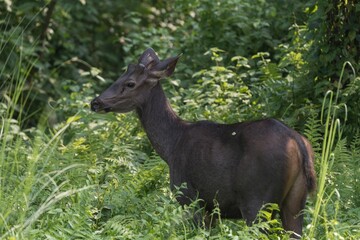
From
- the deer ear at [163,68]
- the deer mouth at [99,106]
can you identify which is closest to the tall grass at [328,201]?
the deer ear at [163,68]

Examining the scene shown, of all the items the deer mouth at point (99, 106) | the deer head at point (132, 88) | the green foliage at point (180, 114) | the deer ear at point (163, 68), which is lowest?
the green foliage at point (180, 114)

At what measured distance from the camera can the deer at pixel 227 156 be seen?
24.2ft

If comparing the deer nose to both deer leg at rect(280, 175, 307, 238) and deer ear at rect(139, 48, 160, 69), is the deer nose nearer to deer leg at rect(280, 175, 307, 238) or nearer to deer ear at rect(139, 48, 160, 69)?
deer ear at rect(139, 48, 160, 69)

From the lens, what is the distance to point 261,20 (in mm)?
12617

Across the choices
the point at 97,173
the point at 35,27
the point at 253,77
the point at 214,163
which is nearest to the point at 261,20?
the point at 253,77

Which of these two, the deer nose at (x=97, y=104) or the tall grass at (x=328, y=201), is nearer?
the tall grass at (x=328, y=201)

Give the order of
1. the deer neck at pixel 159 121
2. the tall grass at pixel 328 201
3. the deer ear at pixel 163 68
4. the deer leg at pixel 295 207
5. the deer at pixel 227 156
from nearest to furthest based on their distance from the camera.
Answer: the tall grass at pixel 328 201 → the deer at pixel 227 156 → the deer leg at pixel 295 207 → the deer neck at pixel 159 121 → the deer ear at pixel 163 68

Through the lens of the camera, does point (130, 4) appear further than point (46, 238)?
Yes

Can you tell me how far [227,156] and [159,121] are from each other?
1110 mm

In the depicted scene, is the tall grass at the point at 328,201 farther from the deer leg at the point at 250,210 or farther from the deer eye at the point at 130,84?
the deer eye at the point at 130,84

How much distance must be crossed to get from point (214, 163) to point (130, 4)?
403 inches

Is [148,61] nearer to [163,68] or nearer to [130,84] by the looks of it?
[163,68]

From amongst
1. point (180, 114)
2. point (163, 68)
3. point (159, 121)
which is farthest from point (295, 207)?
point (180, 114)

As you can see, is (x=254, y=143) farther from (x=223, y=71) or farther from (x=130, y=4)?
(x=130, y=4)
